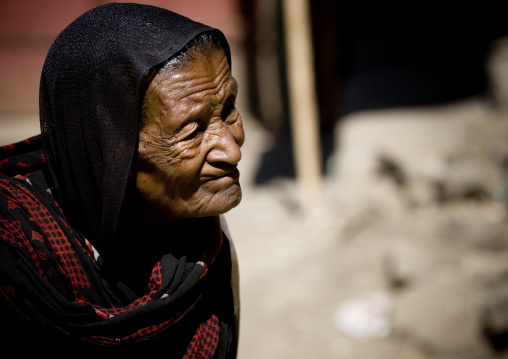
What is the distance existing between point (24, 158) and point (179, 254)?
527 mm

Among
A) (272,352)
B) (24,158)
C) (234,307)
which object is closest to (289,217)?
(272,352)

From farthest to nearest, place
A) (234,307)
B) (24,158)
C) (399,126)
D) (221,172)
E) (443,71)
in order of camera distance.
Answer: (443,71), (399,126), (234,307), (24,158), (221,172)

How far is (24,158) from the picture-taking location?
1.41m

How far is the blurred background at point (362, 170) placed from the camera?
13.2ft

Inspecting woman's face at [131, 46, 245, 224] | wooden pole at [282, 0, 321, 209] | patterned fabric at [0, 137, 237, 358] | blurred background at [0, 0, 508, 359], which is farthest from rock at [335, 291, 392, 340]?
woman's face at [131, 46, 245, 224]

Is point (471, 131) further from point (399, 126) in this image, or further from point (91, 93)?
point (91, 93)

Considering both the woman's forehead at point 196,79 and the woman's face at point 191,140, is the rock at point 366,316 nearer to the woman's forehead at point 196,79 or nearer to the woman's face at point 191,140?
the woman's face at point 191,140

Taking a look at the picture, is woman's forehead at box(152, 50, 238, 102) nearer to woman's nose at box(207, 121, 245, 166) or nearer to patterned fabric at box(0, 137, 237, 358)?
woman's nose at box(207, 121, 245, 166)

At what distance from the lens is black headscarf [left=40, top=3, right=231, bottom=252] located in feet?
3.84

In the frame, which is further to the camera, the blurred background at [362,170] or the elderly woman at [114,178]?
the blurred background at [362,170]

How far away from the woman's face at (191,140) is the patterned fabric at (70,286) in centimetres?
21

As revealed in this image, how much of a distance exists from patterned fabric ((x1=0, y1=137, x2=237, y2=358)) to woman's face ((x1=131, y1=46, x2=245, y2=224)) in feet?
0.69

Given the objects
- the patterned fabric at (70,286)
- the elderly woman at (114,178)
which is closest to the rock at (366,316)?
the patterned fabric at (70,286)

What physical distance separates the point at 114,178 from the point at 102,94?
0.21 m
